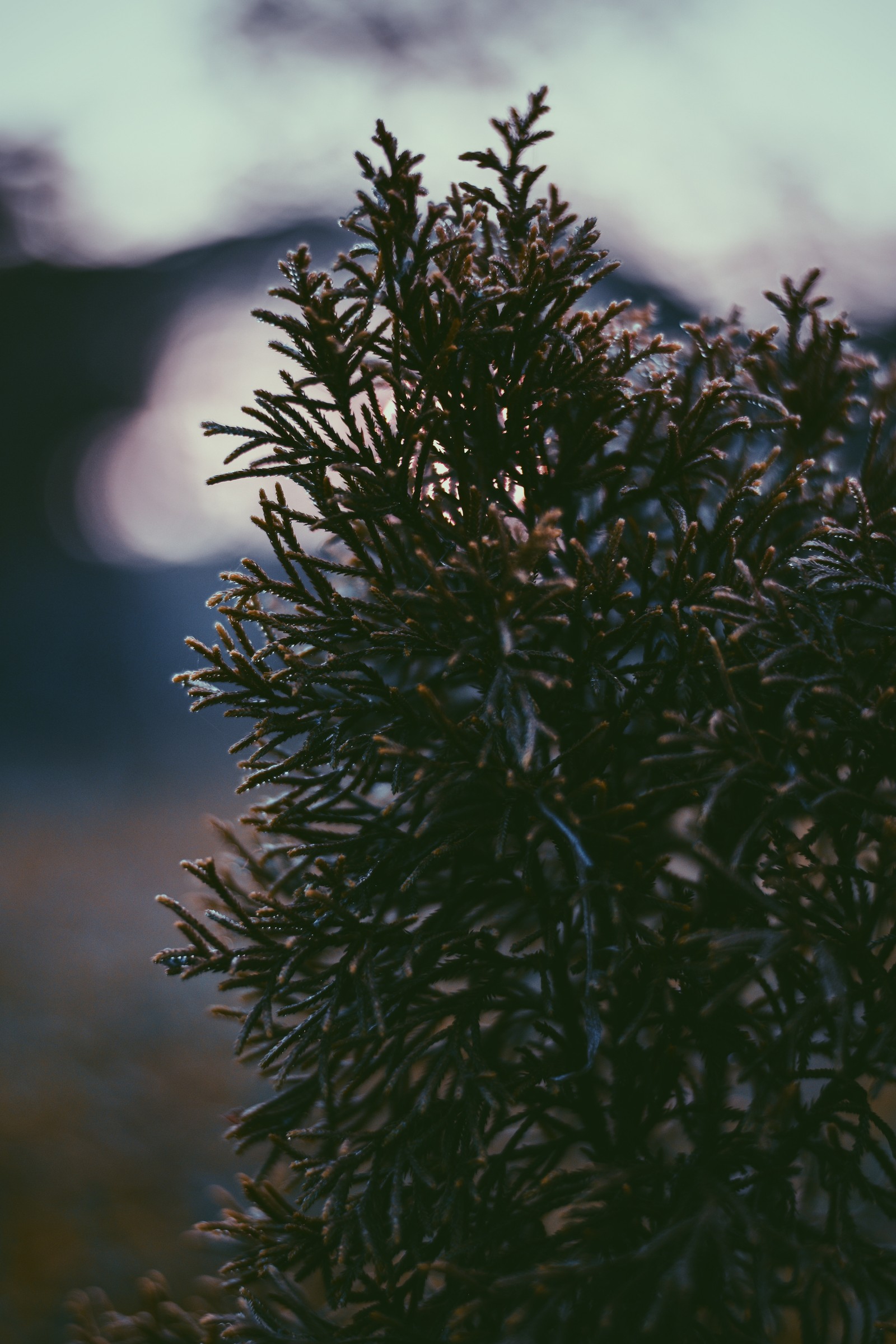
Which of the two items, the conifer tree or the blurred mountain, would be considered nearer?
the conifer tree

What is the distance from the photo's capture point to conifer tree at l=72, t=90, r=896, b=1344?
2.09 metres

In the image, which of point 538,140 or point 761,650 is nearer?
point 761,650

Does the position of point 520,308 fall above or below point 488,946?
above

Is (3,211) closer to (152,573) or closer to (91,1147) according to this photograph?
(152,573)

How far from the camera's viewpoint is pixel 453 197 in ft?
9.43

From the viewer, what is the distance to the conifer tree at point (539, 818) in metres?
2.09

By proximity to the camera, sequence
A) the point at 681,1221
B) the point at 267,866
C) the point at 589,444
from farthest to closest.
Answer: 1. the point at 267,866
2. the point at 589,444
3. the point at 681,1221

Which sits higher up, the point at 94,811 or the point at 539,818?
the point at 94,811

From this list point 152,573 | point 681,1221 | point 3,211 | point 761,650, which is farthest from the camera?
point 152,573

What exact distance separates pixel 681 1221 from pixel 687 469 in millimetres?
2074

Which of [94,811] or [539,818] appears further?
[94,811]

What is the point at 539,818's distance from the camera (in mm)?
2389

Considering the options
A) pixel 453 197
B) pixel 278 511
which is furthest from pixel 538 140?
pixel 278 511

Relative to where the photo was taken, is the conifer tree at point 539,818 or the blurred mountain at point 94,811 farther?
the blurred mountain at point 94,811
